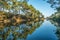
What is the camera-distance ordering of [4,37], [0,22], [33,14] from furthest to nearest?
Answer: [33,14] → [0,22] → [4,37]

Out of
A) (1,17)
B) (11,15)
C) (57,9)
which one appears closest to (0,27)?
(1,17)

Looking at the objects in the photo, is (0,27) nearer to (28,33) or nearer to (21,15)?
(28,33)

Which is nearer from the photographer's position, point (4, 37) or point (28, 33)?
point (4, 37)

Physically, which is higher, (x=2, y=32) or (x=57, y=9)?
(x=57, y=9)

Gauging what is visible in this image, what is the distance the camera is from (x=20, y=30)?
5758mm

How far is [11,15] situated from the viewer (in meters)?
7.01

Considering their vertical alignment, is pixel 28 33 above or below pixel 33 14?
below

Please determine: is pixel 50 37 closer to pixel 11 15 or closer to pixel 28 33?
pixel 28 33

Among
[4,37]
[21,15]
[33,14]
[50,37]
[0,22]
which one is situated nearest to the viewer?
[4,37]

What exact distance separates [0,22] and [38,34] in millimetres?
1452

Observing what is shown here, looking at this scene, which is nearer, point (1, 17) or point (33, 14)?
point (1, 17)

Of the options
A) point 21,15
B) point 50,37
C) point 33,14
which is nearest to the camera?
point 50,37

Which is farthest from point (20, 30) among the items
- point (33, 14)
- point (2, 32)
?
point (33, 14)

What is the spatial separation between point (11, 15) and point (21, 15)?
1.27 ft
